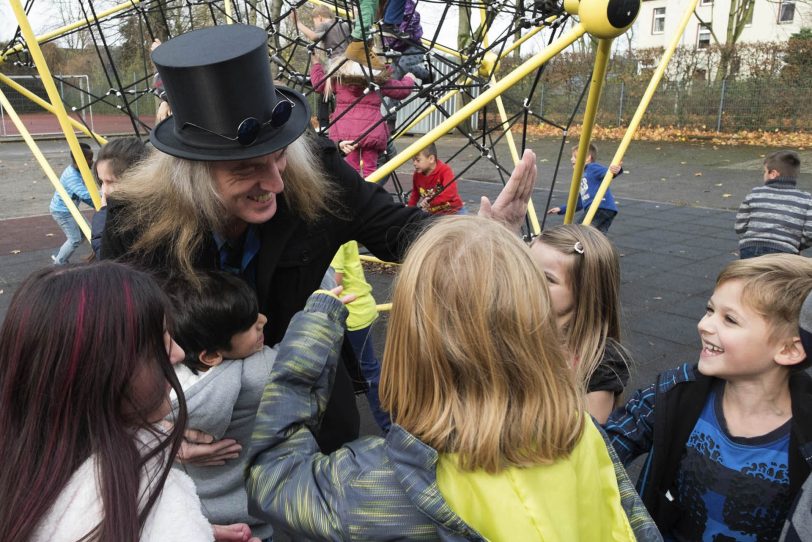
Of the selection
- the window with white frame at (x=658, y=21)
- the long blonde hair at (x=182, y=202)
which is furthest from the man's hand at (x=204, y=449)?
the window with white frame at (x=658, y=21)

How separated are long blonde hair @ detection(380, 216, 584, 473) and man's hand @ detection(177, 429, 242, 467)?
77cm

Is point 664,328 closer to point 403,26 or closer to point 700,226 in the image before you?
point 403,26

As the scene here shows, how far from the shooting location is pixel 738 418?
1.61m

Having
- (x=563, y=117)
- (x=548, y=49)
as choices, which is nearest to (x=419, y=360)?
(x=548, y=49)

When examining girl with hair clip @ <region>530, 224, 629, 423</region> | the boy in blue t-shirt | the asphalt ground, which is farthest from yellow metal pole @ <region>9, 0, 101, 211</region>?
the boy in blue t-shirt

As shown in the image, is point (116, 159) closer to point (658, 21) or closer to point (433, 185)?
point (433, 185)

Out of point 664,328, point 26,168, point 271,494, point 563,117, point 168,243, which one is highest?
point 168,243

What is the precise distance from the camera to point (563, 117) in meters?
18.7

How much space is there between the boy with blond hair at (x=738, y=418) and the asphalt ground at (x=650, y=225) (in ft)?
5.76

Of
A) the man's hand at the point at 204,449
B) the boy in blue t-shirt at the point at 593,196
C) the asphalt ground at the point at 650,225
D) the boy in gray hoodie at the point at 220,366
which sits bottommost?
the asphalt ground at the point at 650,225

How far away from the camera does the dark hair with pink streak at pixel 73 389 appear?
1033 mm

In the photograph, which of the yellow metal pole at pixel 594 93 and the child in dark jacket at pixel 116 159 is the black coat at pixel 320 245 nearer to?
the yellow metal pole at pixel 594 93

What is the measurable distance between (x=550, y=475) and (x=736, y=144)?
15.4 metres

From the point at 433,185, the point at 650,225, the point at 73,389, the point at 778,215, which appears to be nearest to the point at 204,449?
the point at 73,389
